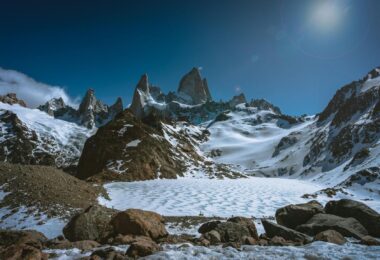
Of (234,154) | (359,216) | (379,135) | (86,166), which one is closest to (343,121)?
(379,135)

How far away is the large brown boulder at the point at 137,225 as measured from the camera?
1258 centimetres

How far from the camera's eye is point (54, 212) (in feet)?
54.7

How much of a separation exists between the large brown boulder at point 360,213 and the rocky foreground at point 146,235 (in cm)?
5

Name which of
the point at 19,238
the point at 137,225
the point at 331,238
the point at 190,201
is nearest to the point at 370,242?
the point at 331,238

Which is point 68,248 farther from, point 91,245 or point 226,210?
point 226,210

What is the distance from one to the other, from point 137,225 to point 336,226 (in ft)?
31.3

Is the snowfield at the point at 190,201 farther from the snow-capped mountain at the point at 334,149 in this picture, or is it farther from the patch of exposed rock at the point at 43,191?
the snow-capped mountain at the point at 334,149

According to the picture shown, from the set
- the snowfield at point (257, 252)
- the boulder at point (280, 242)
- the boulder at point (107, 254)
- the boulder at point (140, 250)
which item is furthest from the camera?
the boulder at point (280, 242)

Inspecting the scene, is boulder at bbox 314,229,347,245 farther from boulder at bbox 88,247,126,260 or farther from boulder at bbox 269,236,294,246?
boulder at bbox 88,247,126,260

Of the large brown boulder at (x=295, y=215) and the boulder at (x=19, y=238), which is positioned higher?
the large brown boulder at (x=295, y=215)

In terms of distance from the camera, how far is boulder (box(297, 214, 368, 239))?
1396 centimetres

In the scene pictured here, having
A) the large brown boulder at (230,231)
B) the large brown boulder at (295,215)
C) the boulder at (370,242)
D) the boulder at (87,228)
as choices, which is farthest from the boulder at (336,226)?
the boulder at (87,228)

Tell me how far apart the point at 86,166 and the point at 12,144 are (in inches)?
6382

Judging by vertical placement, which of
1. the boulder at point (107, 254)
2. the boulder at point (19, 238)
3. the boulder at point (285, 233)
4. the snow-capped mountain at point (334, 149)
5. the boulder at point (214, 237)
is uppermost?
the snow-capped mountain at point (334, 149)
